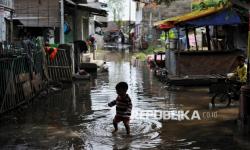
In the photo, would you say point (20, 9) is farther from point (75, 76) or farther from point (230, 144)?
point (230, 144)

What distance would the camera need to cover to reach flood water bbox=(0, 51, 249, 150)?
9.12 m

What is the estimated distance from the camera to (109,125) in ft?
36.8

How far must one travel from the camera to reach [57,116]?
492 inches

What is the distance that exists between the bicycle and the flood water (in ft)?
0.94

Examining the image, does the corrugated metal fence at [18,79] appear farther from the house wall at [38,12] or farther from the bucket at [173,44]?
the bucket at [173,44]

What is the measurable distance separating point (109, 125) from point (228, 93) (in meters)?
4.32

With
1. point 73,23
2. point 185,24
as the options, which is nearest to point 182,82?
point 185,24

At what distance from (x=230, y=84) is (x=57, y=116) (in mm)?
5173

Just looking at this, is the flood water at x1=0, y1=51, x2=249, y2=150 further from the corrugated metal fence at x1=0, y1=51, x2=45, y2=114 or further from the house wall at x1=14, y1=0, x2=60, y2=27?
the house wall at x1=14, y1=0, x2=60, y2=27

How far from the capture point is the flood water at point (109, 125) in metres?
9.12

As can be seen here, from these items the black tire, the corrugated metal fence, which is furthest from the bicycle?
the corrugated metal fence

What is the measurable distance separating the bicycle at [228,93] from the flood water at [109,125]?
286 mm

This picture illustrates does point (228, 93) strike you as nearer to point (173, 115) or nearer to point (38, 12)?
point (173, 115)

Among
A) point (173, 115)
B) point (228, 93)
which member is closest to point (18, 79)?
point (173, 115)
